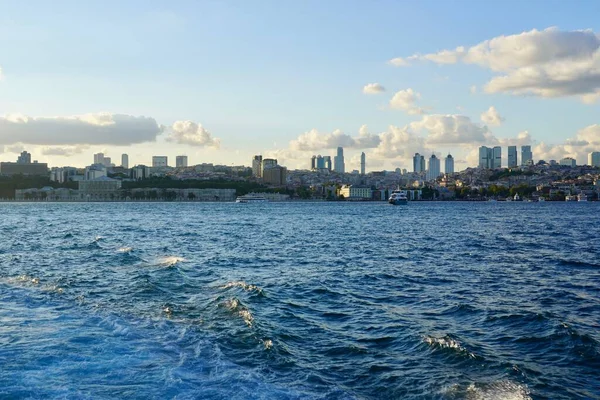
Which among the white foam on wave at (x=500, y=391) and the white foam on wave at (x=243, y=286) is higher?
the white foam on wave at (x=243, y=286)

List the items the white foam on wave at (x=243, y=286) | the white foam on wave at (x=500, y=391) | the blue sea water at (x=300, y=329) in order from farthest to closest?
1. the white foam on wave at (x=243, y=286)
2. the blue sea water at (x=300, y=329)
3. the white foam on wave at (x=500, y=391)

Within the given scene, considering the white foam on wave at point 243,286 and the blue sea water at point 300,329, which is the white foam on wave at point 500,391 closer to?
the blue sea water at point 300,329

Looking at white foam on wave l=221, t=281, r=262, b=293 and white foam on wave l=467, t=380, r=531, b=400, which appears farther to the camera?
white foam on wave l=221, t=281, r=262, b=293

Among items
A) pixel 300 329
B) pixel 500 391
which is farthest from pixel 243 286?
pixel 500 391

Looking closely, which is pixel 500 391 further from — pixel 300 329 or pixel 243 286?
pixel 243 286

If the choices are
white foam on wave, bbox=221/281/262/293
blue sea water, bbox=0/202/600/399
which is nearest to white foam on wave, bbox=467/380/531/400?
blue sea water, bbox=0/202/600/399

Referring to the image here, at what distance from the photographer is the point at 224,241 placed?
45.3 metres

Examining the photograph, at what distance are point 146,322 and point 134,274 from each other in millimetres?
9731

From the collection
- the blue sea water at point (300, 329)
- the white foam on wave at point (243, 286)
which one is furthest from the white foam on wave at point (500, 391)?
the white foam on wave at point (243, 286)

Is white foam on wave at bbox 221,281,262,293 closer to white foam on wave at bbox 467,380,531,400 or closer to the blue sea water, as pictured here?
the blue sea water

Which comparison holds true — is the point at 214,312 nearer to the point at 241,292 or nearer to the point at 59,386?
the point at 241,292

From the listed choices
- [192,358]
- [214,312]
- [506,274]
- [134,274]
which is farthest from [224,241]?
[192,358]

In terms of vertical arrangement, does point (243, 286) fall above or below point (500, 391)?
above

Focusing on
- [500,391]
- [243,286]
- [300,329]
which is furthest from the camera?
[243,286]
